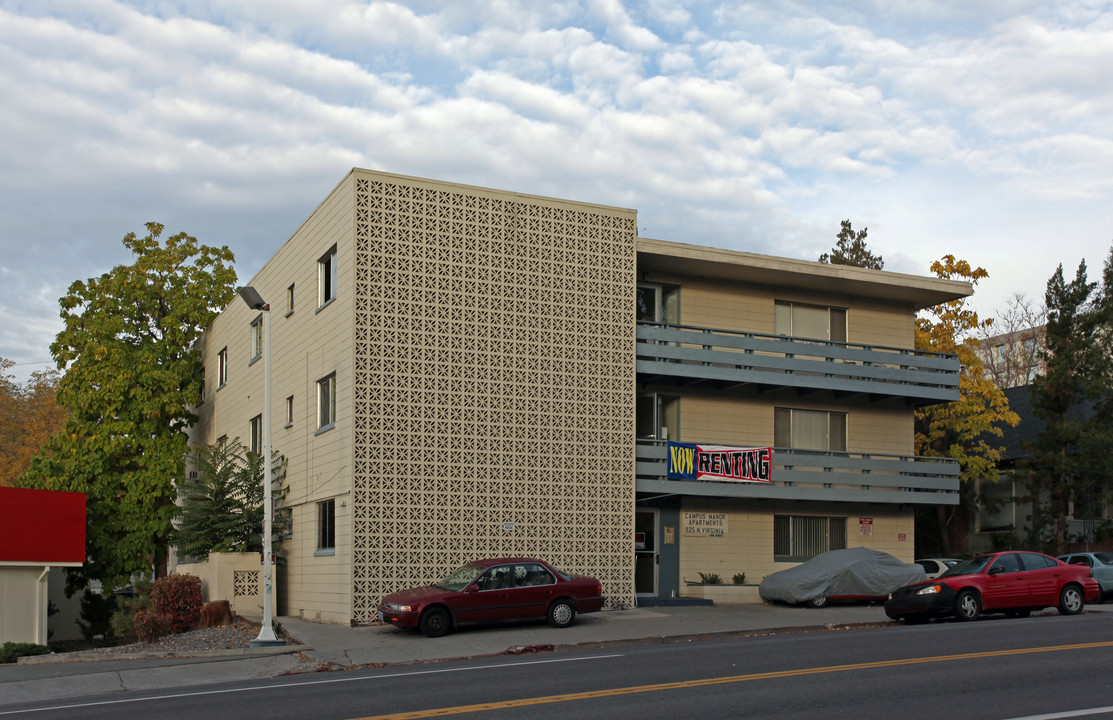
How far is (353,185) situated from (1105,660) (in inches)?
665

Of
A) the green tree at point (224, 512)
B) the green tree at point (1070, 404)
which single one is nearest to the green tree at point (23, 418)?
the green tree at point (224, 512)

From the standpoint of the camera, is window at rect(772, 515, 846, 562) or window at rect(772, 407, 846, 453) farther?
window at rect(772, 407, 846, 453)

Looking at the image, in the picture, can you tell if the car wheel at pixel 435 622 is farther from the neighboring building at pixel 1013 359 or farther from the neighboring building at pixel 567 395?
the neighboring building at pixel 1013 359

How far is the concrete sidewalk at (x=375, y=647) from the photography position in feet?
50.6

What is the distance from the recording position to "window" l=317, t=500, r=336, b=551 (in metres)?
24.0

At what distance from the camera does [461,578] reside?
812 inches

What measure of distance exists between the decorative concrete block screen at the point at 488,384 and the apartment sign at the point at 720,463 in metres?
1.44

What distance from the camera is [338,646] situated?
1886cm

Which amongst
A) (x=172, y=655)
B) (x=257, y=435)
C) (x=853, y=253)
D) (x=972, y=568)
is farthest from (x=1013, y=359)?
(x=172, y=655)

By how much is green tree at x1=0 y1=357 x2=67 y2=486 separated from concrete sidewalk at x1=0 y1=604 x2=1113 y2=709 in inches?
1763

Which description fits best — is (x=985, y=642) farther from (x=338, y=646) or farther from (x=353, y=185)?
(x=353, y=185)

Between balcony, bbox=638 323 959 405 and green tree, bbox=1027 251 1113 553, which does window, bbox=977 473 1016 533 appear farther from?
balcony, bbox=638 323 959 405

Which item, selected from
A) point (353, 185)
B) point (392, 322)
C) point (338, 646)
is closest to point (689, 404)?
point (392, 322)

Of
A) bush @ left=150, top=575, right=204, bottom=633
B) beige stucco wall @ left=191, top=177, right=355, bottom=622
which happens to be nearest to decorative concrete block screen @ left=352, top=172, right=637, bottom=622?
beige stucco wall @ left=191, top=177, right=355, bottom=622
